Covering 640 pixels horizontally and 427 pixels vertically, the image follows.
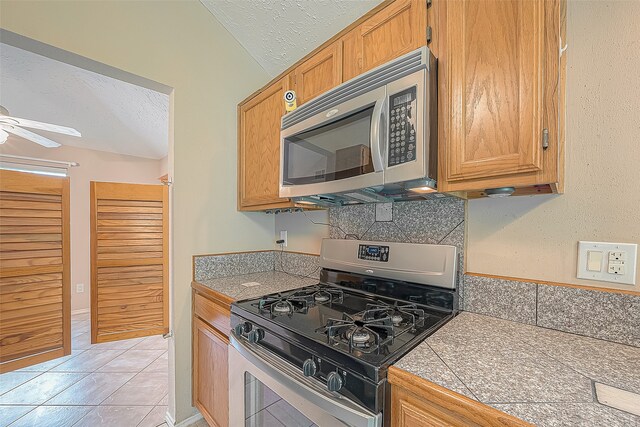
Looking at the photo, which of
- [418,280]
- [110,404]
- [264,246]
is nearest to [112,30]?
[264,246]

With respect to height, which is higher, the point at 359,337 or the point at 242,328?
the point at 359,337

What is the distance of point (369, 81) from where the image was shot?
1049 millimetres

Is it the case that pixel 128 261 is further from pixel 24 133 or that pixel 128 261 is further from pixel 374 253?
pixel 374 253

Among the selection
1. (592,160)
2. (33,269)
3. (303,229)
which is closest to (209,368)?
(303,229)

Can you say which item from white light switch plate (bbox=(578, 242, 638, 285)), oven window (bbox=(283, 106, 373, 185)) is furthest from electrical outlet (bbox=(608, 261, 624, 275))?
oven window (bbox=(283, 106, 373, 185))

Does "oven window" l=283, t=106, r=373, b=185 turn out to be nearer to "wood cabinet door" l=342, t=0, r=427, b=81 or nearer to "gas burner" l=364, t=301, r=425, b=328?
"wood cabinet door" l=342, t=0, r=427, b=81

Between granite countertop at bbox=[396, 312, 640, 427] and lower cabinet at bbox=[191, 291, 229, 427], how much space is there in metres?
1.07

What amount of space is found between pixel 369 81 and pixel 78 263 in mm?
4755

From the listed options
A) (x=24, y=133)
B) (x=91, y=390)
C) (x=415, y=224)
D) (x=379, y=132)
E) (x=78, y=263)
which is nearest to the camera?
(x=379, y=132)

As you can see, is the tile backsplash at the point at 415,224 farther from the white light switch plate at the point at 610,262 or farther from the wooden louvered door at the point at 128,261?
the wooden louvered door at the point at 128,261

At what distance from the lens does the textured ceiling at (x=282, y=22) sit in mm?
1549

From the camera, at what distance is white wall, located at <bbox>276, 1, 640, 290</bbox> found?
2.79 ft

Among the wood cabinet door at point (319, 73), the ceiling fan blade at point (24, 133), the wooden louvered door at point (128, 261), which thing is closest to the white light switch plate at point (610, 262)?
the wood cabinet door at point (319, 73)

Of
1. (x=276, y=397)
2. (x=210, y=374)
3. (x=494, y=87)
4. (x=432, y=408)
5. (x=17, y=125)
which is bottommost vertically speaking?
(x=210, y=374)
